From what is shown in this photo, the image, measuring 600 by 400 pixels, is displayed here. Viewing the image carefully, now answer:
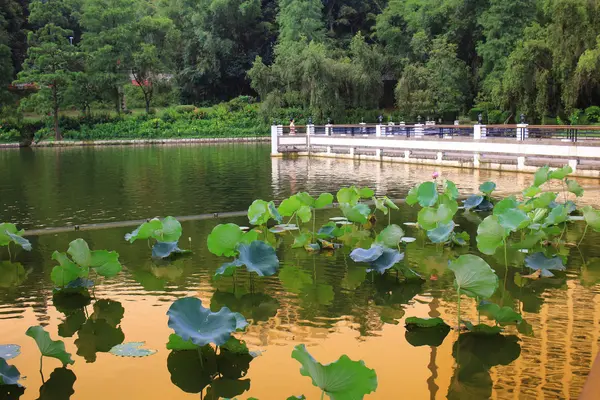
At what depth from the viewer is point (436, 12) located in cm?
4356

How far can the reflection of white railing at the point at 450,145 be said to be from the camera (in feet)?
58.4

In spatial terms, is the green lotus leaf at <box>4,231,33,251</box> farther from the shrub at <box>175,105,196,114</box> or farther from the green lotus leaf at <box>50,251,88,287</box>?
the shrub at <box>175,105,196,114</box>

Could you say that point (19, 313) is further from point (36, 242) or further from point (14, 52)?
point (14, 52)

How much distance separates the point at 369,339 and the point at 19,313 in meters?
3.24

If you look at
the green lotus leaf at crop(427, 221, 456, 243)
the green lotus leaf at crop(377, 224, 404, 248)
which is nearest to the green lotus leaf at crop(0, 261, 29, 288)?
the green lotus leaf at crop(377, 224, 404, 248)

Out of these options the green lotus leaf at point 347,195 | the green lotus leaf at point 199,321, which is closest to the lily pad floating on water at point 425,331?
the green lotus leaf at point 199,321

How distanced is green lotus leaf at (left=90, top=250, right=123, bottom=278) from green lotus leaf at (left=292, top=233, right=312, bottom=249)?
8.50 feet

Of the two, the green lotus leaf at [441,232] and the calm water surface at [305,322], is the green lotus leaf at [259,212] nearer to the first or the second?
the calm water surface at [305,322]

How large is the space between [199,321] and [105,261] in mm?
2448

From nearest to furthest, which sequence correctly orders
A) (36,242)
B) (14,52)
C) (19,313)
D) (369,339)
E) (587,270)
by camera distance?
1. (369,339)
2. (19,313)
3. (587,270)
4. (36,242)
5. (14,52)

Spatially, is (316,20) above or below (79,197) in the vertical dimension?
above

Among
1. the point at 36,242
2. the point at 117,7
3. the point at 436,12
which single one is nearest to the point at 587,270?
the point at 36,242

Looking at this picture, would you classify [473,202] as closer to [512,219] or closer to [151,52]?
[512,219]

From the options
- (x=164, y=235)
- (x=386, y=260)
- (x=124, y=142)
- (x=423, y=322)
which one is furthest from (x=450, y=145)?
(x=124, y=142)
